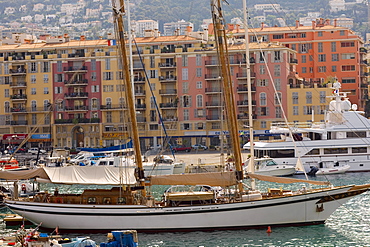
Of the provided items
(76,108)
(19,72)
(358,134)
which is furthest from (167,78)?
(358,134)

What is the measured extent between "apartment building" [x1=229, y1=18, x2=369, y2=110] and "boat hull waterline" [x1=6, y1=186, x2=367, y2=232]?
7298 cm

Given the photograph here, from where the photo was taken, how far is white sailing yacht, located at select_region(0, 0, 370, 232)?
37.2 m

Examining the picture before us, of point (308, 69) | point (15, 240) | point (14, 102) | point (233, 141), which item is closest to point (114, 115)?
point (14, 102)

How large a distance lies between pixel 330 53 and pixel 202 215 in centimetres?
8012

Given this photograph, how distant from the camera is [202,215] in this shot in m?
37.2

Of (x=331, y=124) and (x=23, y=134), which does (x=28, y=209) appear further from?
(x=23, y=134)

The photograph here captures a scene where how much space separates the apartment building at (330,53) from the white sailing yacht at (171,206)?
72208mm

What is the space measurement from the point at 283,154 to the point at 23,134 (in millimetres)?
45525

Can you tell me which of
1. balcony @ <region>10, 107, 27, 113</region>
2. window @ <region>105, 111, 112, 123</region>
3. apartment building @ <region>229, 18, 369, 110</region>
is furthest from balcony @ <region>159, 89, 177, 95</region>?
balcony @ <region>10, 107, 27, 113</region>

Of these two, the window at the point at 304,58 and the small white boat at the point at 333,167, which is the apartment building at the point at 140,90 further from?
the small white boat at the point at 333,167

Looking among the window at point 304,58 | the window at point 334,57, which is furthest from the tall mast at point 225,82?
the window at point 304,58

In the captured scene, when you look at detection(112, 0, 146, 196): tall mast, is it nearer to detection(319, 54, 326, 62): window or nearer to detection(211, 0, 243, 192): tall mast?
detection(211, 0, 243, 192): tall mast

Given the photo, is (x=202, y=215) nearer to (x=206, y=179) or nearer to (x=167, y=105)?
(x=206, y=179)

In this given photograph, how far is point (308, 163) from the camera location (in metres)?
69.1
